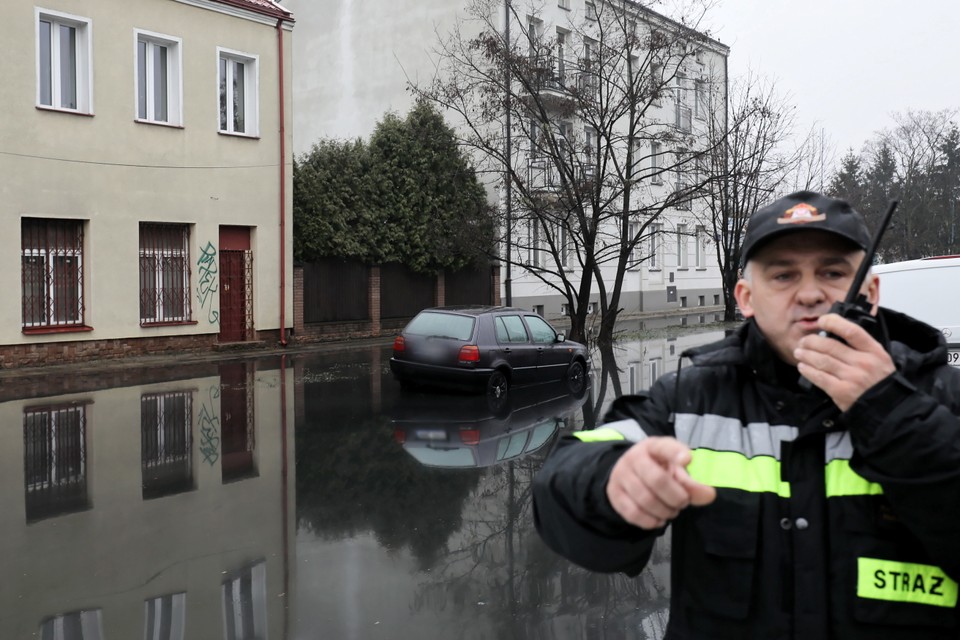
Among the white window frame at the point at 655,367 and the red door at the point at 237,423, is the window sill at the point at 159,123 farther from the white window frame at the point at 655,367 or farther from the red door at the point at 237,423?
the white window frame at the point at 655,367

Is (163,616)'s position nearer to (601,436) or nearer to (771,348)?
(601,436)

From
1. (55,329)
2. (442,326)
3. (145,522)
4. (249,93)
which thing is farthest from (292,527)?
(249,93)

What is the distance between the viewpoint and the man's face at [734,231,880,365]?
1879 millimetres

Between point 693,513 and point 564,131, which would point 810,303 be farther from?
point 564,131

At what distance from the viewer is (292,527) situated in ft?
22.7

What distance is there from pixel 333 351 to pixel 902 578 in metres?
21.9

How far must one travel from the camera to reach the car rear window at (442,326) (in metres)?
14.0

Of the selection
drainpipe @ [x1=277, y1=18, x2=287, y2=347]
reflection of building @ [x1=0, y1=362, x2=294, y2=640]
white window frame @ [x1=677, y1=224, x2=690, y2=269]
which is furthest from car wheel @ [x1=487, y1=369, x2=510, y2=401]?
white window frame @ [x1=677, y1=224, x2=690, y2=269]

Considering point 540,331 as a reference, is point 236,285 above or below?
above

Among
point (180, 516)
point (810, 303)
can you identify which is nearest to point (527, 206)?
point (180, 516)

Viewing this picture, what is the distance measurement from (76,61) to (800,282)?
69.0 ft

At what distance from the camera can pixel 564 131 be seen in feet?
80.8

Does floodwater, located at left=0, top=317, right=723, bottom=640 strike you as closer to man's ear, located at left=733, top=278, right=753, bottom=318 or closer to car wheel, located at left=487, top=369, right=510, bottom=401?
car wheel, located at left=487, top=369, right=510, bottom=401

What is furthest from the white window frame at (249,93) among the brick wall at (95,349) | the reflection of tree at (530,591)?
the reflection of tree at (530,591)
